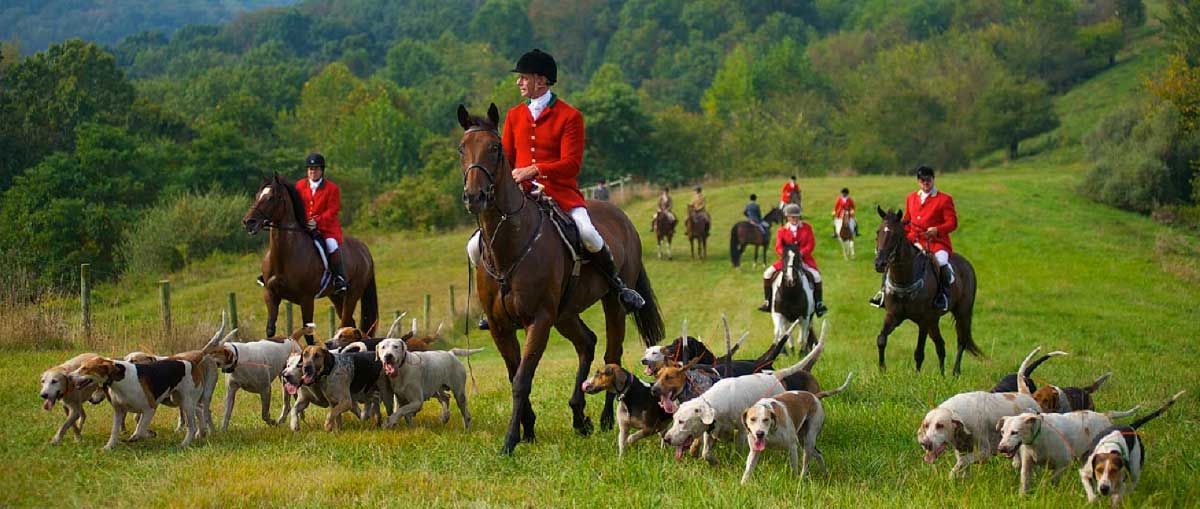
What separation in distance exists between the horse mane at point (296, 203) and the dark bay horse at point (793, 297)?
6301 millimetres

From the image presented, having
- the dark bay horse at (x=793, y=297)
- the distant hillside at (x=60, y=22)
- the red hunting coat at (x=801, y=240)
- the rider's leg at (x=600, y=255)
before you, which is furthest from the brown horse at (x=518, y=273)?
the distant hillside at (x=60, y=22)

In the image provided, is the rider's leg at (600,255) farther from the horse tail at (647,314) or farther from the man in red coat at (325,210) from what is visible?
the man in red coat at (325,210)

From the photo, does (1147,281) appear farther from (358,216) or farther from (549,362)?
(358,216)

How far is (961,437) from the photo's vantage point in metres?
6.92

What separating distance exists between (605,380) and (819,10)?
14871 centimetres

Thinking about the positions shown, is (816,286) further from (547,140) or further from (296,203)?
(547,140)

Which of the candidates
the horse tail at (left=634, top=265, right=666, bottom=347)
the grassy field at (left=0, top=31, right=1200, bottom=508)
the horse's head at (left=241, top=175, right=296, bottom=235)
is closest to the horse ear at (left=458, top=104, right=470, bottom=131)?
the grassy field at (left=0, top=31, right=1200, bottom=508)

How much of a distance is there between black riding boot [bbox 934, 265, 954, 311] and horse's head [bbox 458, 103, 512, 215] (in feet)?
23.6

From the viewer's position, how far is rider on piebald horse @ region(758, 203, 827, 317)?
15.5 m

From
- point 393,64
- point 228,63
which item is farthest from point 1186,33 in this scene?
point 228,63

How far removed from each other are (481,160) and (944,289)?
7666 millimetres

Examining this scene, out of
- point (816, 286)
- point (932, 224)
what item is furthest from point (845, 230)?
point (932, 224)

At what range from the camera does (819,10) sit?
149625mm

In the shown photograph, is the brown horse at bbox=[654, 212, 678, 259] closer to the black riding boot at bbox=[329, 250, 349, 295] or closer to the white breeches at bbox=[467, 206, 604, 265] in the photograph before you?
the black riding boot at bbox=[329, 250, 349, 295]
